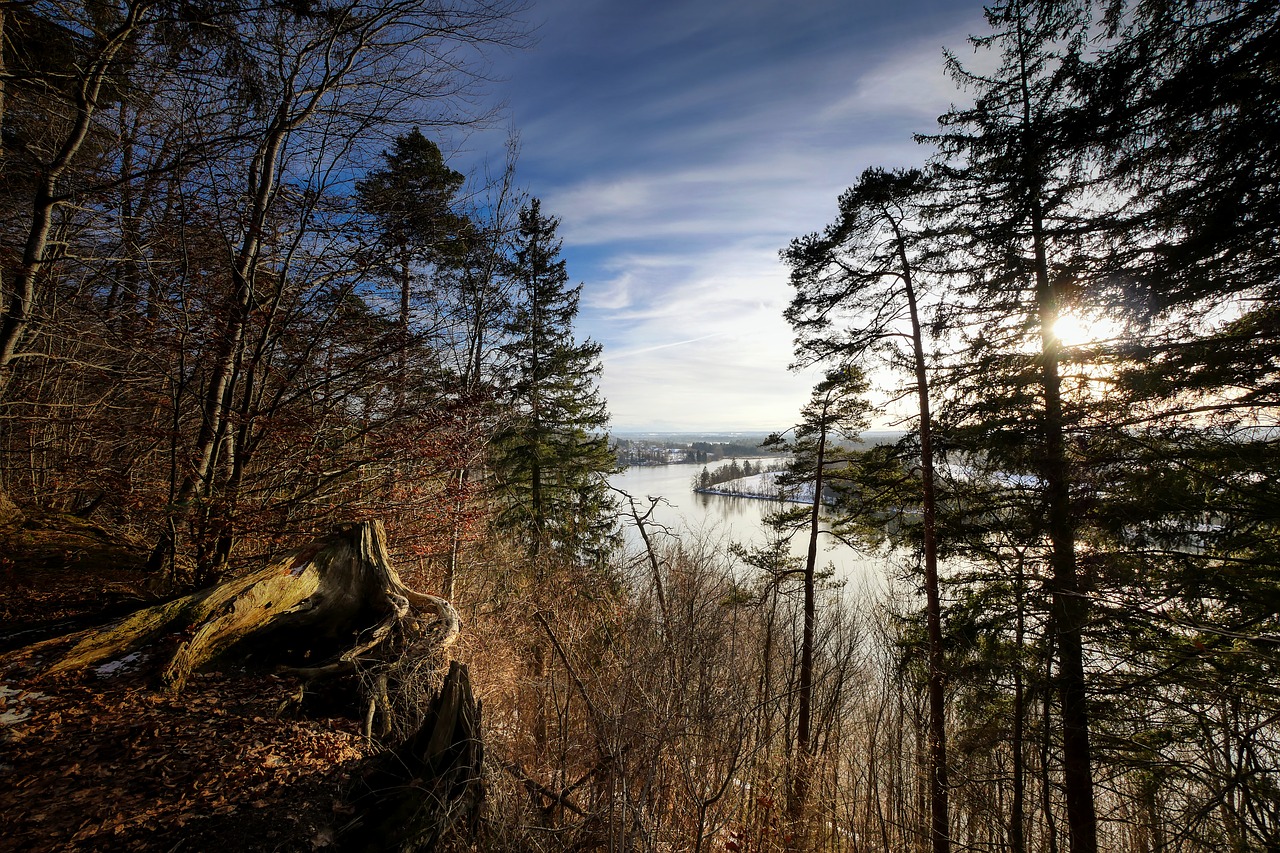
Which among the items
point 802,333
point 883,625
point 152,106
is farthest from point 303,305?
point 883,625

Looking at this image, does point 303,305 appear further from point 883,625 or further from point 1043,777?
point 883,625

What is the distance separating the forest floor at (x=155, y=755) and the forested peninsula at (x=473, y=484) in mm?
25

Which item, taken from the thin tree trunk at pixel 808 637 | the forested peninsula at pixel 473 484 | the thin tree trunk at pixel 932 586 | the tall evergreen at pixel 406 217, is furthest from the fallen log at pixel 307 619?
the thin tree trunk at pixel 808 637

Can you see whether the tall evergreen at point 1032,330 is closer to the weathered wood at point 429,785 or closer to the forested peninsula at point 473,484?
the forested peninsula at point 473,484

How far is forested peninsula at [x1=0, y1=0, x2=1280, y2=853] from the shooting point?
3.53 meters

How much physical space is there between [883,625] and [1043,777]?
7626 millimetres

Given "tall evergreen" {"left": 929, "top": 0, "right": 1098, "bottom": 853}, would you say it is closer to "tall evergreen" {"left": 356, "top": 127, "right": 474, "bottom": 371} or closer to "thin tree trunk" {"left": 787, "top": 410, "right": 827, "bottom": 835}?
"thin tree trunk" {"left": 787, "top": 410, "right": 827, "bottom": 835}

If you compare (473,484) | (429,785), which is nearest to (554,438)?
(473,484)

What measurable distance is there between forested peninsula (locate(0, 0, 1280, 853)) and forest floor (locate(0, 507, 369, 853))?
25 mm

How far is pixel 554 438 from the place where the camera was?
1471cm

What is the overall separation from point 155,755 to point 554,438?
11.8m

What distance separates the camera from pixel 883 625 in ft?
44.9

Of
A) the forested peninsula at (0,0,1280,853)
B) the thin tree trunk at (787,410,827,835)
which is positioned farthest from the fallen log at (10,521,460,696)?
the thin tree trunk at (787,410,827,835)

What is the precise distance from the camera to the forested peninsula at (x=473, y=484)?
3531 mm
